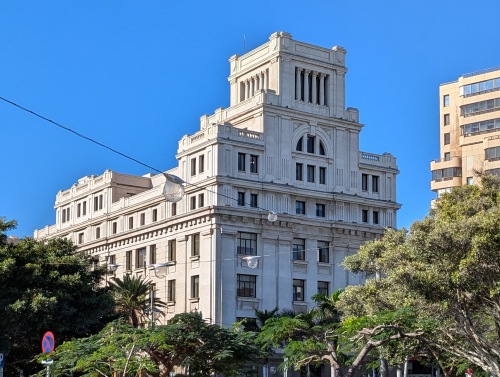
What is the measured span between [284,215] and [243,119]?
8.76 meters

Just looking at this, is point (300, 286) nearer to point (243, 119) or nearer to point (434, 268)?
point (243, 119)

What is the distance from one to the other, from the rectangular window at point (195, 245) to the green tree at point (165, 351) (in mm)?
32975

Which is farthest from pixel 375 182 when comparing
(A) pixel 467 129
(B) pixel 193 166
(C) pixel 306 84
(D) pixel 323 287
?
(A) pixel 467 129

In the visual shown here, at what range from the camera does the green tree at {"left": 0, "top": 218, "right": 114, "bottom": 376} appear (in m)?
51.1

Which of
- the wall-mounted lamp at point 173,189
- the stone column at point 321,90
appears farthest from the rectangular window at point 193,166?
the wall-mounted lamp at point 173,189

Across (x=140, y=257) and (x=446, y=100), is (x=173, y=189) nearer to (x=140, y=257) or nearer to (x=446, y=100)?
(x=140, y=257)

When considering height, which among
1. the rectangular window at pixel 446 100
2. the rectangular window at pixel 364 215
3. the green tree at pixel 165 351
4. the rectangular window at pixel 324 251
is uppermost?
the rectangular window at pixel 446 100

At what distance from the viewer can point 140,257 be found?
77.5 metres

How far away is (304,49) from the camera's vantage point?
74.4 meters

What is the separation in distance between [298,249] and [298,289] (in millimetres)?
3108

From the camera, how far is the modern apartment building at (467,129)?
321 ft

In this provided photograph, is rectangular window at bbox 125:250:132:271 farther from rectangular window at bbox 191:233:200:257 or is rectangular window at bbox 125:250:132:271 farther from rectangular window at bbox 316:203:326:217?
rectangular window at bbox 316:203:326:217

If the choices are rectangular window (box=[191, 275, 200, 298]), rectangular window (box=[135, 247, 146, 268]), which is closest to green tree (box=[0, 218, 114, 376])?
rectangular window (box=[191, 275, 200, 298])

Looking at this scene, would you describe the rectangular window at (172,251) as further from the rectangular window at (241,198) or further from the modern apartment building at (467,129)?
the modern apartment building at (467,129)
